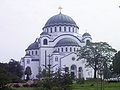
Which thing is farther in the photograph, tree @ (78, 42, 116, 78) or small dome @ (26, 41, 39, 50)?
small dome @ (26, 41, 39, 50)

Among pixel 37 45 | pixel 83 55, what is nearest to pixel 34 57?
pixel 37 45

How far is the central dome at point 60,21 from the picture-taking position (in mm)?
102250

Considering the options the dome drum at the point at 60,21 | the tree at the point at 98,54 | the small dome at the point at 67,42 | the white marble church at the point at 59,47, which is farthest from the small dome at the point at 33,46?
the tree at the point at 98,54

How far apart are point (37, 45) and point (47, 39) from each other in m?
6.39

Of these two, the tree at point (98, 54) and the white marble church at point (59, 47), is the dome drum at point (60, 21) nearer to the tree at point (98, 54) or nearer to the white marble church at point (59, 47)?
the white marble church at point (59, 47)

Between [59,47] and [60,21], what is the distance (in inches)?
308

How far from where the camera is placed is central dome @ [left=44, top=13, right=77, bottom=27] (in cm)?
10225

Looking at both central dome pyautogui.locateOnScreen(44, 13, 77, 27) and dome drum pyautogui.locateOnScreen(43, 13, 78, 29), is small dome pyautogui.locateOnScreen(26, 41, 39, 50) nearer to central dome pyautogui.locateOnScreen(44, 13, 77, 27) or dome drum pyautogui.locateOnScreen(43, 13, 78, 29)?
dome drum pyautogui.locateOnScreen(43, 13, 78, 29)

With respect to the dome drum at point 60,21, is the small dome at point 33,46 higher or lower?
lower

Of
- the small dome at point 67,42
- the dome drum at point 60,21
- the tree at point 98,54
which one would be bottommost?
the tree at point 98,54

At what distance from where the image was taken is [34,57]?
107 meters

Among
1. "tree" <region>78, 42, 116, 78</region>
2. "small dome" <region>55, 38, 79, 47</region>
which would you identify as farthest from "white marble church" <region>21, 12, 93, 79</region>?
"tree" <region>78, 42, 116, 78</region>

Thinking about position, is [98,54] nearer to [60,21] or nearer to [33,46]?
[60,21]

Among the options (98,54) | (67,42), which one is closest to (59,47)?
(67,42)
